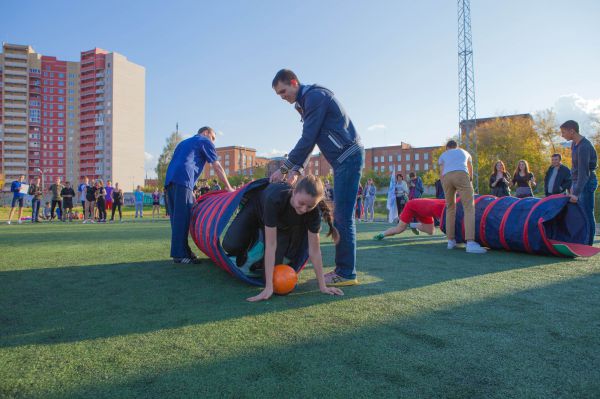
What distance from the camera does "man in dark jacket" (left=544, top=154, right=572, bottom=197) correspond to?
7.41 m

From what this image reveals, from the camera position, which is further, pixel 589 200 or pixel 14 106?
pixel 14 106

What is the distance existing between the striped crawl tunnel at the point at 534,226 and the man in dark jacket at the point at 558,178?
6.51 ft

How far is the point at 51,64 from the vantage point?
3816 inches

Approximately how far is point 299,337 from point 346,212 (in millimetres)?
1575

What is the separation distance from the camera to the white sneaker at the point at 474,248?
5657 millimetres

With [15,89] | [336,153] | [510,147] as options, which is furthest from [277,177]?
[15,89]

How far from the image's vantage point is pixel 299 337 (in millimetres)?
2082

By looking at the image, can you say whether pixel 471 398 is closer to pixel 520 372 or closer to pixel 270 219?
pixel 520 372

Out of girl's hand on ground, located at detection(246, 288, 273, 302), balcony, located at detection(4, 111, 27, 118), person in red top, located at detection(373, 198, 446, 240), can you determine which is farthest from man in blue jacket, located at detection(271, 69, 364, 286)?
balcony, located at detection(4, 111, 27, 118)

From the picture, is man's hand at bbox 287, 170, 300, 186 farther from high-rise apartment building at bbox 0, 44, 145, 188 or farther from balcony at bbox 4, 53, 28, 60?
balcony at bbox 4, 53, 28, 60

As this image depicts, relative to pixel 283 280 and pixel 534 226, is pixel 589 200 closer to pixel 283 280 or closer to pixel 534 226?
pixel 534 226

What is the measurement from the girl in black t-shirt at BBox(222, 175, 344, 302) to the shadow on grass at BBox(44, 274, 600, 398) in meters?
0.94

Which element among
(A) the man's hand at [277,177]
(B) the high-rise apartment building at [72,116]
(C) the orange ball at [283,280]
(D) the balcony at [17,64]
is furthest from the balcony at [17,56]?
(C) the orange ball at [283,280]

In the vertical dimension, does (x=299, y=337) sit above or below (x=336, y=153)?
below
